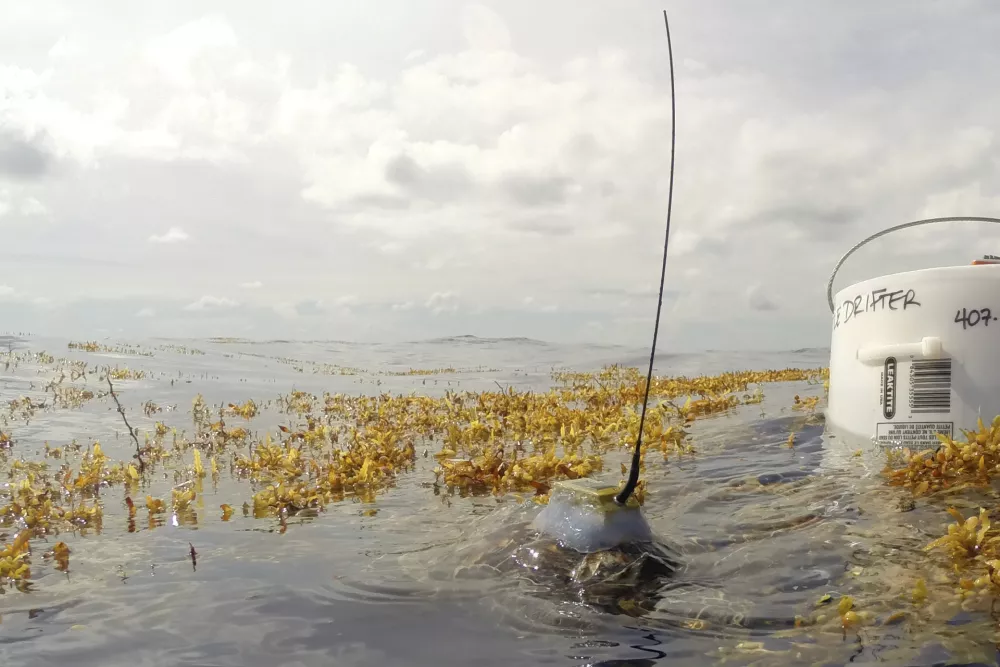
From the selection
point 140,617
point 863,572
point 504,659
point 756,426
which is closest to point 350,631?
point 504,659

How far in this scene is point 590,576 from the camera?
386cm

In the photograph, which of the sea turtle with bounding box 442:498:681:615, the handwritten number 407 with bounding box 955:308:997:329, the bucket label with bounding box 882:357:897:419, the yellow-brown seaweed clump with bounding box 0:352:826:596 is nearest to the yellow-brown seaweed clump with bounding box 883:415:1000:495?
the bucket label with bounding box 882:357:897:419

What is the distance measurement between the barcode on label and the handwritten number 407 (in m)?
0.32

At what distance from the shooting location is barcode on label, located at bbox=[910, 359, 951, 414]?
576cm

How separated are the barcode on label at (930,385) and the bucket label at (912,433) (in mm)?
121

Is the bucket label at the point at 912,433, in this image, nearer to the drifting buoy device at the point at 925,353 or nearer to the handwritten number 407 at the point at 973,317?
the drifting buoy device at the point at 925,353

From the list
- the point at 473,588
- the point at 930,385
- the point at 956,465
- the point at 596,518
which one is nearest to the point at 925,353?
the point at 930,385

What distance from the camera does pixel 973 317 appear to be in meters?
5.65

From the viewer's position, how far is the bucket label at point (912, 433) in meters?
5.79

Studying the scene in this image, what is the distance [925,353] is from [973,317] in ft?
1.42

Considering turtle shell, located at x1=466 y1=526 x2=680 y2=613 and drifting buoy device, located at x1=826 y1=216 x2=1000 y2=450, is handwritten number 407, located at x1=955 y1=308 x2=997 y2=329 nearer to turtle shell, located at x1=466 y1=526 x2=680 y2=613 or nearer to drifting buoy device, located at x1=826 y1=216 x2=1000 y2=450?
drifting buoy device, located at x1=826 y1=216 x2=1000 y2=450

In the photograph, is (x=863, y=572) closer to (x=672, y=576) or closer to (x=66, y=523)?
(x=672, y=576)

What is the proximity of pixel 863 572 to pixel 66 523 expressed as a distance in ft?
19.1

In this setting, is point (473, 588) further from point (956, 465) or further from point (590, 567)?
point (956, 465)
